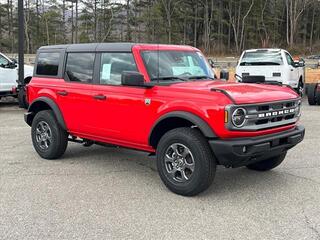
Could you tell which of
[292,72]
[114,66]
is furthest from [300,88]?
[114,66]

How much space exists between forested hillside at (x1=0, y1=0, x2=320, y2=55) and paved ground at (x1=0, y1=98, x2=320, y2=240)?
62545mm

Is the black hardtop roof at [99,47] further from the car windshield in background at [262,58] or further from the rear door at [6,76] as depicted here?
the car windshield in background at [262,58]

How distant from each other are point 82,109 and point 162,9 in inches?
2597

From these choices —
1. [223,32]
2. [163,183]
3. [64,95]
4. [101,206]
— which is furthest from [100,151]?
[223,32]

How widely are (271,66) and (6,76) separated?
8502mm

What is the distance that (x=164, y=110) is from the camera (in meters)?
5.68

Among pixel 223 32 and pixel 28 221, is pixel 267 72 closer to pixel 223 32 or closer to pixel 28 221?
pixel 28 221

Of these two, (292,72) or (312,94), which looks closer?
(312,94)

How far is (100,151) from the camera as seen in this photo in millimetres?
8188

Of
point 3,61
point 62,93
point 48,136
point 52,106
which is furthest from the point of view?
point 3,61

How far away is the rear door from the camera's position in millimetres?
14836

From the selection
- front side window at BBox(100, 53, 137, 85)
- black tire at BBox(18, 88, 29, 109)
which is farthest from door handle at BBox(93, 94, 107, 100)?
black tire at BBox(18, 88, 29, 109)

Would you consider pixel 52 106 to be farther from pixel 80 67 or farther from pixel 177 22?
pixel 177 22

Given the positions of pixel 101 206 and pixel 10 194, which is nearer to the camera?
pixel 101 206
